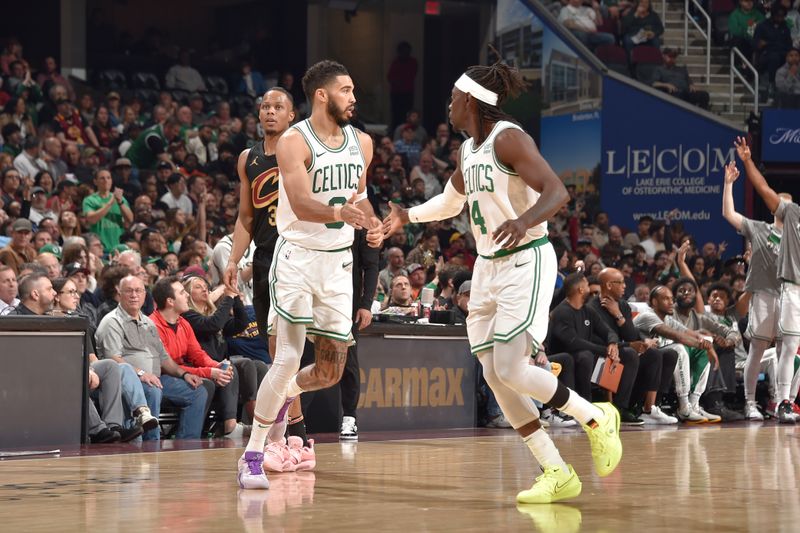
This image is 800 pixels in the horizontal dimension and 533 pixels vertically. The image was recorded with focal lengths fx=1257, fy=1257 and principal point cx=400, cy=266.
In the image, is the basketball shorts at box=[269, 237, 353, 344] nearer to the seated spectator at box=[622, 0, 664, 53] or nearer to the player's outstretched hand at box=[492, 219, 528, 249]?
the player's outstretched hand at box=[492, 219, 528, 249]

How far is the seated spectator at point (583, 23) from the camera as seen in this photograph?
2030 cm

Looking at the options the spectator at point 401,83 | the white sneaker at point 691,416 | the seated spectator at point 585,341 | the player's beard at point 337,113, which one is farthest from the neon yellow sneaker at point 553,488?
the spectator at point 401,83

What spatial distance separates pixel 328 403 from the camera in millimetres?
9664

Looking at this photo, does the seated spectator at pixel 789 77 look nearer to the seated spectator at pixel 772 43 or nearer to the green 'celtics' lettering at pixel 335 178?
the seated spectator at pixel 772 43

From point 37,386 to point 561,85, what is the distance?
1324 centimetres

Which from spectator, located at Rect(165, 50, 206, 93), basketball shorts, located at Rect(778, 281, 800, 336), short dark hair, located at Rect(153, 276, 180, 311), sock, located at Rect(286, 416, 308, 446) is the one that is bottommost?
sock, located at Rect(286, 416, 308, 446)

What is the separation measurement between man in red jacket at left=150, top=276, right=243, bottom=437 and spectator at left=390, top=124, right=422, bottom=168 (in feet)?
31.9

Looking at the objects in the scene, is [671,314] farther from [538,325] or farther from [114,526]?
[114,526]

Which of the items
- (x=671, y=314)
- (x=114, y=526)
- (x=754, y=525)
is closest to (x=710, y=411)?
(x=671, y=314)

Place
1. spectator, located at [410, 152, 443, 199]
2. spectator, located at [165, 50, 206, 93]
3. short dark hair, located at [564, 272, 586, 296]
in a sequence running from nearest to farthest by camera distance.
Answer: short dark hair, located at [564, 272, 586, 296] < spectator, located at [410, 152, 443, 199] < spectator, located at [165, 50, 206, 93]

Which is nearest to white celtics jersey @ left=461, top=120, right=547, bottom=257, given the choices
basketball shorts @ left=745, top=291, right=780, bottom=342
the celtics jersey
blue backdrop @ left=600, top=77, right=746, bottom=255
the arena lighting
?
the celtics jersey

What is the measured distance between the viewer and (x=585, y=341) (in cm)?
1097

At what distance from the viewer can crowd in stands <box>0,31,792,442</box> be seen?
359 inches

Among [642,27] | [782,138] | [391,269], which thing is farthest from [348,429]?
[642,27]
